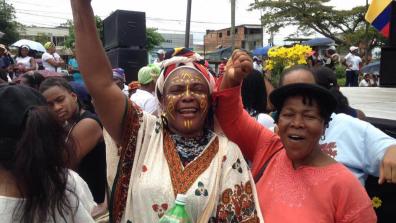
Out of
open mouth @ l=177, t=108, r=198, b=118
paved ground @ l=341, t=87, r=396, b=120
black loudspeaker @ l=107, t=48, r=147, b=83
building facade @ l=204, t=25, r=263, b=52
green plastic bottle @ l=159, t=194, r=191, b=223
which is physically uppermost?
building facade @ l=204, t=25, r=263, b=52

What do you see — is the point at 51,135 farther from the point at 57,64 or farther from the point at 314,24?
the point at 314,24

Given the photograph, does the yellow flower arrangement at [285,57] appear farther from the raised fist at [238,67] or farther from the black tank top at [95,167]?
the black tank top at [95,167]

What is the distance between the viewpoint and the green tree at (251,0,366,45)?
36.1m

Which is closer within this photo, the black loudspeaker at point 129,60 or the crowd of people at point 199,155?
the crowd of people at point 199,155

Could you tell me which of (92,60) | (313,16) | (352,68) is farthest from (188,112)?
(313,16)

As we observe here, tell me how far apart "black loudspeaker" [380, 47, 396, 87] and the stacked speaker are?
196 inches

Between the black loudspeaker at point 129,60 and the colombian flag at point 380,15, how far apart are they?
4.48 meters

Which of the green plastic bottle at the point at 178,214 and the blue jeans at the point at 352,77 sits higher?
the green plastic bottle at the point at 178,214

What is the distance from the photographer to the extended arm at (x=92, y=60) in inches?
71.6

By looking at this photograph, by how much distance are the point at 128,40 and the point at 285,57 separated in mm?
4519

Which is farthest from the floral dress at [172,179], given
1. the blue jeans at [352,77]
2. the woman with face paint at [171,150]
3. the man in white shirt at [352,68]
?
the blue jeans at [352,77]

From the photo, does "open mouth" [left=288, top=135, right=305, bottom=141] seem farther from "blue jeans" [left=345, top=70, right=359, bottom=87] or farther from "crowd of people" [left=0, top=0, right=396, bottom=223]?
"blue jeans" [left=345, top=70, right=359, bottom=87]

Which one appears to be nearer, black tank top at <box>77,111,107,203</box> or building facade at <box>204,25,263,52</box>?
black tank top at <box>77,111,107,203</box>

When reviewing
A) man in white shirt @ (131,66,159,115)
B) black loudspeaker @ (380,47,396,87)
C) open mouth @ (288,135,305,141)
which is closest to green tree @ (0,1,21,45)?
man in white shirt @ (131,66,159,115)
